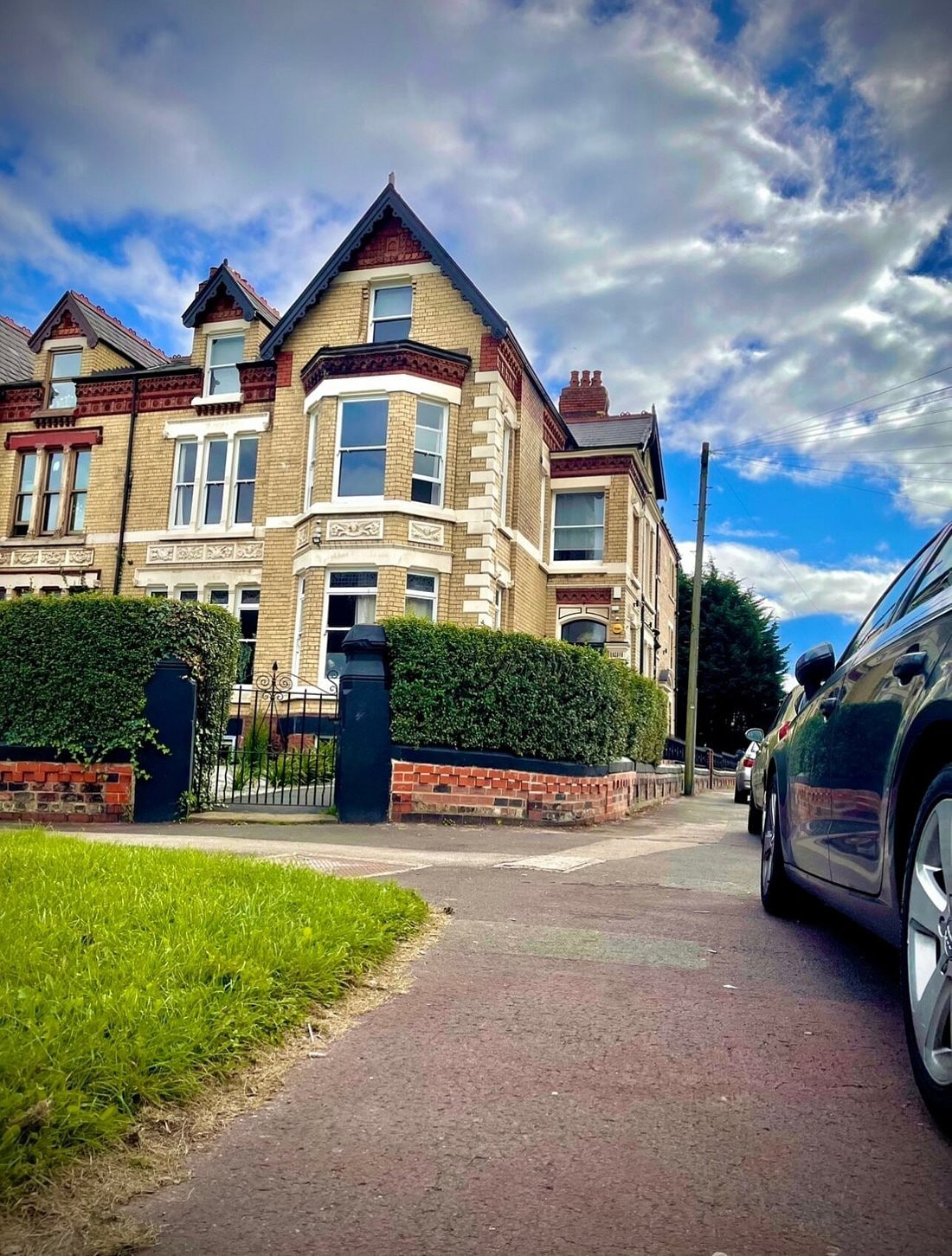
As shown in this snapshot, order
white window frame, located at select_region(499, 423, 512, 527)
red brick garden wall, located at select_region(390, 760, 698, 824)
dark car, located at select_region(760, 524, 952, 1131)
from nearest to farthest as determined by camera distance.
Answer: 1. dark car, located at select_region(760, 524, 952, 1131)
2. red brick garden wall, located at select_region(390, 760, 698, 824)
3. white window frame, located at select_region(499, 423, 512, 527)

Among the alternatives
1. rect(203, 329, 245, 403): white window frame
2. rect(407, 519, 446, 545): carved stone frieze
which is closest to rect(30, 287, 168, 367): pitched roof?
rect(203, 329, 245, 403): white window frame

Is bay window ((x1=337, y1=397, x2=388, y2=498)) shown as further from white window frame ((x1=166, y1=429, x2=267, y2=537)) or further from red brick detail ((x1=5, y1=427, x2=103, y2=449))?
red brick detail ((x1=5, y1=427, x2=103, y2=449))

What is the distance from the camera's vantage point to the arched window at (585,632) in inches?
1005

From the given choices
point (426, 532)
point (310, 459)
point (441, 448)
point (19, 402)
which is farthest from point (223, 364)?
point (426, 532)

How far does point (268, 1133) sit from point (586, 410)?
29.9m

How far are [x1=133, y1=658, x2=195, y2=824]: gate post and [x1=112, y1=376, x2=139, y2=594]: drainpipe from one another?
13.5 m

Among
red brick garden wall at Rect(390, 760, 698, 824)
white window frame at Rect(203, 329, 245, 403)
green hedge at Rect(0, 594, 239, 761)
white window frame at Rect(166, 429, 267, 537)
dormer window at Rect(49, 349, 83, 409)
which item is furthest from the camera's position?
dormer window at Rect(49, 349, 83, 409)

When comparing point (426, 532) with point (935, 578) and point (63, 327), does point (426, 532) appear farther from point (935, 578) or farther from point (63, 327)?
point (935, 578)

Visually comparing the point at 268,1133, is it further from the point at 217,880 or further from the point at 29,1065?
the point at 217,880

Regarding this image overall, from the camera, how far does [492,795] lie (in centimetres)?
1095

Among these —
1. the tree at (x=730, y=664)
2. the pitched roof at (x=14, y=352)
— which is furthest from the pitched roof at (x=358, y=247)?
the tree at (x=730, y=664)

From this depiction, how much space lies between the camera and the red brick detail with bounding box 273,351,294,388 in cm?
2203

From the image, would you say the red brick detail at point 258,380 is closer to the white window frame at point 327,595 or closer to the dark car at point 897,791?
the white window frame at point 327,595

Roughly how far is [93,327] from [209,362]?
3606 mm
